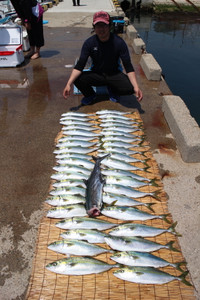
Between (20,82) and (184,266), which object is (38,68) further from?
(184,266)

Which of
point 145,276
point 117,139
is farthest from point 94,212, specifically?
point 117,139

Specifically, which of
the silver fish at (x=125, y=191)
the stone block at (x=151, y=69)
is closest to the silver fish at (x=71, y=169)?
the silver fish at (x=125, y=191)

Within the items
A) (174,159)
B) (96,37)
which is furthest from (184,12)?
(174,159)

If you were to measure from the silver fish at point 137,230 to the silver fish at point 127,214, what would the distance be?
0.16 metres

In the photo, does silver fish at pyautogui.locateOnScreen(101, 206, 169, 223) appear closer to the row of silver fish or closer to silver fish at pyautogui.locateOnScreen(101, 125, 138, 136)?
the row of silver fish

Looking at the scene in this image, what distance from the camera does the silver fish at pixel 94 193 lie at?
3.19 m

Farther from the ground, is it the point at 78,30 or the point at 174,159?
the point at 78,30

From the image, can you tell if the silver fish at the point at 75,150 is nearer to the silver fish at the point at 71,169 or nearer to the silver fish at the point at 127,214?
the silver fish at the point at 71,169

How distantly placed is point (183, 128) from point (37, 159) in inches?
115

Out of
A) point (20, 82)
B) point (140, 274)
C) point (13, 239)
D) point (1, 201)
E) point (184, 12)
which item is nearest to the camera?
point (140, 274)

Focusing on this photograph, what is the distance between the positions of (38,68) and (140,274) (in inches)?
316

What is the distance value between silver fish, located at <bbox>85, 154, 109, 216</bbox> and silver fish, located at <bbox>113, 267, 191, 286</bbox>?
83 cm

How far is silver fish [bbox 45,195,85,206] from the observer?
3438 mm

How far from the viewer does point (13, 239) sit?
3.12 m
